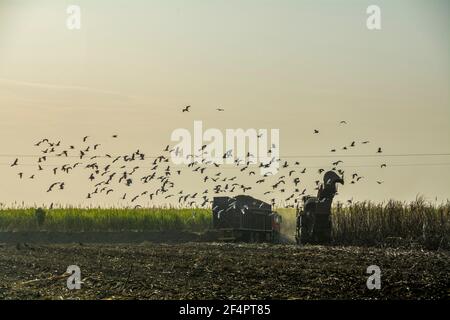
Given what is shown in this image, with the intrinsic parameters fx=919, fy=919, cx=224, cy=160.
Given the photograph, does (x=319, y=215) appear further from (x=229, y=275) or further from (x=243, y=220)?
(x=229, y=275)

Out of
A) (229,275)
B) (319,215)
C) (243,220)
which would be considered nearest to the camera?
(229,275)

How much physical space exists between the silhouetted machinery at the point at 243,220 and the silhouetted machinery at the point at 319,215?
5.42m

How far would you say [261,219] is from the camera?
47812 millimetres

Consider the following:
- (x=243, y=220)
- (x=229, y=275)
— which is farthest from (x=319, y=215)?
(x=229, y=275)

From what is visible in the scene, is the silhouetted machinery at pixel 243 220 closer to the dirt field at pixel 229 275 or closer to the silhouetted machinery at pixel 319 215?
the silhouetted machinery at pixel 319 215

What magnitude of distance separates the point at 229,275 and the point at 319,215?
16.3 metres

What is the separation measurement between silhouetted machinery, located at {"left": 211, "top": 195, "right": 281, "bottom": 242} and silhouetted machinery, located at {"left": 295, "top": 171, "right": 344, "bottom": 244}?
5422 millimetres

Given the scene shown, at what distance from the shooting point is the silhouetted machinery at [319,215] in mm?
38812

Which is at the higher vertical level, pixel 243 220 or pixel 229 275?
pixel 243 220

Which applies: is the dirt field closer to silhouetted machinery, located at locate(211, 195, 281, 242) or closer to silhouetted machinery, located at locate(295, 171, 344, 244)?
silhouetted machinery, located at locate(295, 171, 344, 244)

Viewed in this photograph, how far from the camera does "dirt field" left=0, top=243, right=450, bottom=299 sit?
20.7m

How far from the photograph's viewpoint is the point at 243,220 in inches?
1839
